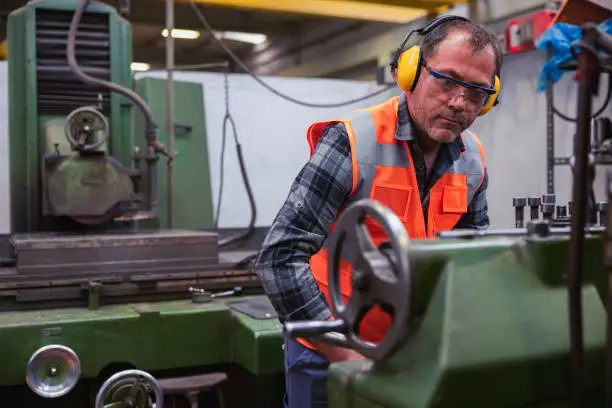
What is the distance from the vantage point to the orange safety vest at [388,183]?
111cm

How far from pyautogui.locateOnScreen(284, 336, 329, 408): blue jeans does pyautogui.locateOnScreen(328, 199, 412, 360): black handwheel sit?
18.5 inches

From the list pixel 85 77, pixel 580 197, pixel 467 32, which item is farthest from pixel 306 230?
pixel 85 77

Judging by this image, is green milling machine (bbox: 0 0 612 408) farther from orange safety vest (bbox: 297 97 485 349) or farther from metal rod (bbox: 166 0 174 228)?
metal rod (bbox: 166 0 174 228)

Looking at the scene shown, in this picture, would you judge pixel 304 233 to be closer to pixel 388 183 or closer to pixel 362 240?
pixel 388 183

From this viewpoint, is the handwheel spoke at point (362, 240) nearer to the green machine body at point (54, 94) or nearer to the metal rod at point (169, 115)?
the green machine body at point (54, 94)

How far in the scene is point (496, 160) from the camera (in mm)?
3168

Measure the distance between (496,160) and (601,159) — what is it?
2571 millimetres

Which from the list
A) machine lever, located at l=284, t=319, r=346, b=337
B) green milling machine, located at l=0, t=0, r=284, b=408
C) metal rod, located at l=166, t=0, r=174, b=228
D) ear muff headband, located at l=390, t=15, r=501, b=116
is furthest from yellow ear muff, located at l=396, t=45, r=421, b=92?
metal rod, located at l=166, t=0, r=174, b=228

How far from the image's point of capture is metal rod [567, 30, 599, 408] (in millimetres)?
605

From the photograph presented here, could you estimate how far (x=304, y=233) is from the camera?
1.08m

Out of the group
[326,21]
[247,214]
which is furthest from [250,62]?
[247,214]

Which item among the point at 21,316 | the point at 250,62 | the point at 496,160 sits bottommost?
the point at 21,316

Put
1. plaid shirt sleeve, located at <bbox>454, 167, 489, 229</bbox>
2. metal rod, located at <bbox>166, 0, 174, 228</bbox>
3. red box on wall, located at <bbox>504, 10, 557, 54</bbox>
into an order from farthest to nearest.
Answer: red box on wall, located at <bbox>504, 10, 557, 54</bbox>, metal rod, located at <bbox>166, 0, 174, 228</bbox>, plaid shirt sleeve, located at <bbox>454, 167, 489, 229</bbox>

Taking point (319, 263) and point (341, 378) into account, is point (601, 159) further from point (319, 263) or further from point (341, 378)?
point (319, 263)
